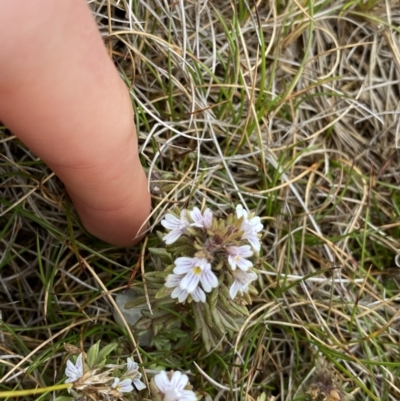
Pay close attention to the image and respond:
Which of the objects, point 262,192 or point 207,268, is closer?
point 207,268

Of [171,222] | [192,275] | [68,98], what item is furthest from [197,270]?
[68,98]

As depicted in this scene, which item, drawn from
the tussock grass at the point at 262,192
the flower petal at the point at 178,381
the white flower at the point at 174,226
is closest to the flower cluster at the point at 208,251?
the white flower at the point at 174,226

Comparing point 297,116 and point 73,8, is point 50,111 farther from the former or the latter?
point 297,116

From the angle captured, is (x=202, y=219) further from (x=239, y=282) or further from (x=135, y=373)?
(x=135, y=373)

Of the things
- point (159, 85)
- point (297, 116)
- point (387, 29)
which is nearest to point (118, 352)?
point (159, 85)

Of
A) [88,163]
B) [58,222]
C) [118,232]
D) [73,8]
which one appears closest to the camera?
[73,8]

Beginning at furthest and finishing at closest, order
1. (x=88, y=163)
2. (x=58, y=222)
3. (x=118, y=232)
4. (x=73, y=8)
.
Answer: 1. (x=58, y=222)
2. (x=118, y=232)
3. (x=88, y=163)
4. (x=73, y=8)

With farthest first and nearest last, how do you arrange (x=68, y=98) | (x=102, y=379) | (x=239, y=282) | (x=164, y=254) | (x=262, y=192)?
(x=262, y=192) → (x=164, y=254) → (x=239, y=282) → (x=102, y=379) → (x=68, y=98)
